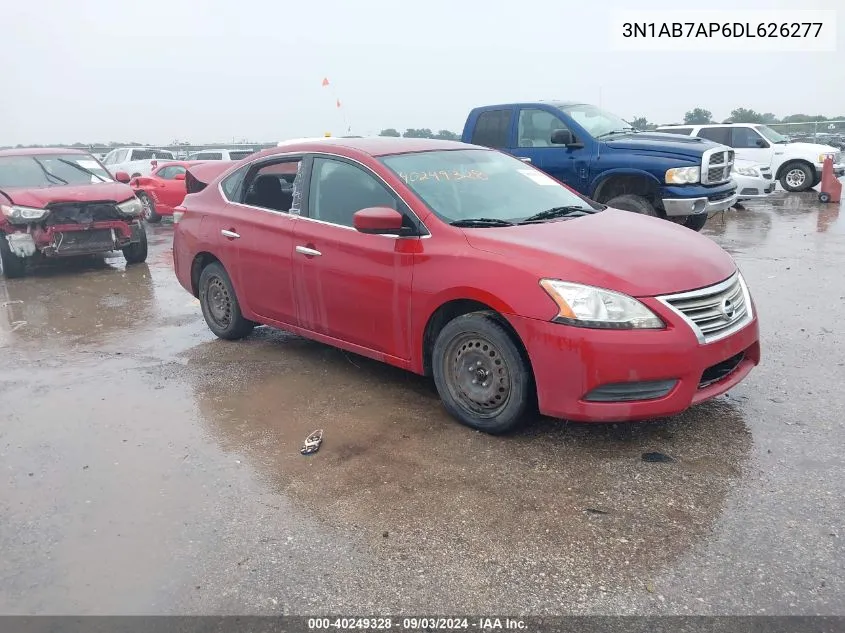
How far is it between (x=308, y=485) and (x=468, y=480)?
826mm

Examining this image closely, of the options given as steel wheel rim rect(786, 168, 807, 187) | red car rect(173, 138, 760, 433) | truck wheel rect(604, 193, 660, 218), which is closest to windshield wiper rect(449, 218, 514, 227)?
red car rect(173, 138, 760, 433)

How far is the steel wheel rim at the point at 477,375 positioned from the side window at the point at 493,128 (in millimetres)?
7203

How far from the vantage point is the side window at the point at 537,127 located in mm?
10297

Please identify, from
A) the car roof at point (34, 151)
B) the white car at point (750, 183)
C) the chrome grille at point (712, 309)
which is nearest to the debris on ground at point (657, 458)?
the chrome grille at point (712, 309)

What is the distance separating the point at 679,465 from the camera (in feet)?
12.2

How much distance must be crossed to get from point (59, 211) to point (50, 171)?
1.15m

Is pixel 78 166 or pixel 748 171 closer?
pixel 78 166

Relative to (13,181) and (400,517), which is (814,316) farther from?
(13,181)

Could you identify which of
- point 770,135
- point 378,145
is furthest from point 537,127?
point 770,135

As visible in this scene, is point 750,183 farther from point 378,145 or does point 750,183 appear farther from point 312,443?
point 312,443

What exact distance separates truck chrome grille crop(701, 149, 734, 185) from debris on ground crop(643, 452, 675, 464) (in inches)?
258

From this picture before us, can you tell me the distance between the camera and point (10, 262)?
377 inches

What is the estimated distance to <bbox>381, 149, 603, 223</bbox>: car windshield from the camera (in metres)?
4.53

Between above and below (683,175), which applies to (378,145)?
above
